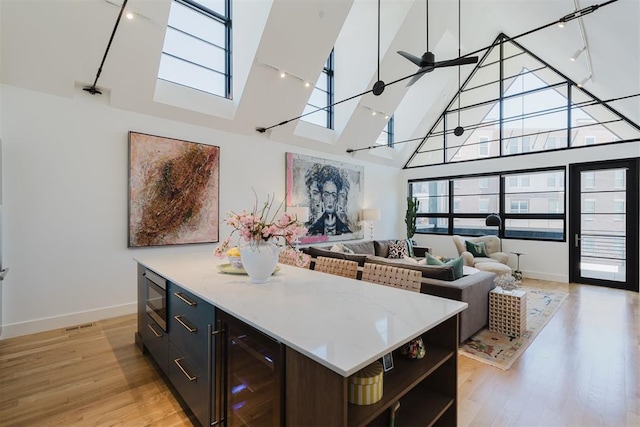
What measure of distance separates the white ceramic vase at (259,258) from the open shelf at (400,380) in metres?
0.97

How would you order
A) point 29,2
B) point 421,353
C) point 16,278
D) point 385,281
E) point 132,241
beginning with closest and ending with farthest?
1. point 421,353
2. point 385,281
3. point 29,2
4. point 16,278
5. point 132,241

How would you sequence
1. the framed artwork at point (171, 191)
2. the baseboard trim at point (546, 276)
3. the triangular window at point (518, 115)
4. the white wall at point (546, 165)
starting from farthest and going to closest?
the baseboard trim at point (546, 276) < the triangular window at point (518, 115) < the white wall at point (546, 165) < the framed artwork at point (171, 191)

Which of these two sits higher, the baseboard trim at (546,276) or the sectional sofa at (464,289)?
the sectional sofa at (464,289)

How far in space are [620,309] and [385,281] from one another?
13.8ft

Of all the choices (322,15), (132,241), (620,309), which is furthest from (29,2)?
(620,309)

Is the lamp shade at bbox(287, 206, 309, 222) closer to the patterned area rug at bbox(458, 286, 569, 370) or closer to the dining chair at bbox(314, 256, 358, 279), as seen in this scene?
the dining chair at bbox(314, 256, 358, 279)

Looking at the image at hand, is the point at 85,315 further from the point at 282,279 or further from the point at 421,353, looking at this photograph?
the point at 421,353

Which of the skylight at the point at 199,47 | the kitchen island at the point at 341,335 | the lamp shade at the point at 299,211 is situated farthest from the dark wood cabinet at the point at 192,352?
the skylight at the point at 199,47

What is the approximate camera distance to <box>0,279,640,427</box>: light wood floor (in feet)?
6.50

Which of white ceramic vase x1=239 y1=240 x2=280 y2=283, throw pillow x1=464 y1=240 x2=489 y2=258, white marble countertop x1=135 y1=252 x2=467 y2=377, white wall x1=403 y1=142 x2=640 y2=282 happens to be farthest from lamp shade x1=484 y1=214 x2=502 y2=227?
white ceramic vase x1=239 y1=240 x2=280 y2=283

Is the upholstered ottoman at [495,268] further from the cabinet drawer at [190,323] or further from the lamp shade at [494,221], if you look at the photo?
the cabinet drawer at [190,323]

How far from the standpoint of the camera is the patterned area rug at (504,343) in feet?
9.22

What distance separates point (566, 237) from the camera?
231 inches

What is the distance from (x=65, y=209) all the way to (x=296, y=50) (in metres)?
3.84
